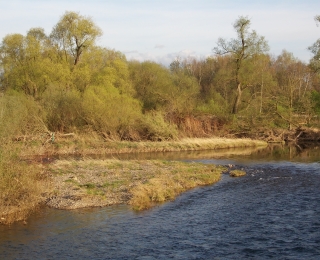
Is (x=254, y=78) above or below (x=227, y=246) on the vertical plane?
above

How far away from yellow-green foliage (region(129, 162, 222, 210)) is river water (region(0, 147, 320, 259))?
32.7 inches

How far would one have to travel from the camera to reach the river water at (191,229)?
14969 millimetres

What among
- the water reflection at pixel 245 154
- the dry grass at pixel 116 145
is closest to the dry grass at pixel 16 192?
the water reflection at pixel 245 154

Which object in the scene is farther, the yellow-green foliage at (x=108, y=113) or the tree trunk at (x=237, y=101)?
the tree trunk at (x=237, y=101)

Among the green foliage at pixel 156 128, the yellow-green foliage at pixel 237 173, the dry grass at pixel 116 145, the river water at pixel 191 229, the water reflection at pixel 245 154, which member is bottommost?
the river water at pixel 191 229

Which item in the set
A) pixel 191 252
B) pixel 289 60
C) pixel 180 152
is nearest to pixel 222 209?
pixel 191 252

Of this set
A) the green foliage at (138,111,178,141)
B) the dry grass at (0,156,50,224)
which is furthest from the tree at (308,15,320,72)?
the dry grass at (0,156,50,224)

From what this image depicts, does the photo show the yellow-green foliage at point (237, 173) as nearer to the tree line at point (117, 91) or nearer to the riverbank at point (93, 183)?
the riverbank at point (93, 183)

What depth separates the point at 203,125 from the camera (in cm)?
5491

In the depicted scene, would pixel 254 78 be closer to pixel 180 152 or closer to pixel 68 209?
pixel 180 152

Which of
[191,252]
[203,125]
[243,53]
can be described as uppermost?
[243,53]

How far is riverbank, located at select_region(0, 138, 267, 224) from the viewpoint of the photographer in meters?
20.0

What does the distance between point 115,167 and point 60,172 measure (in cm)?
458

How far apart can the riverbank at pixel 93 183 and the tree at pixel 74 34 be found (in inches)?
943
